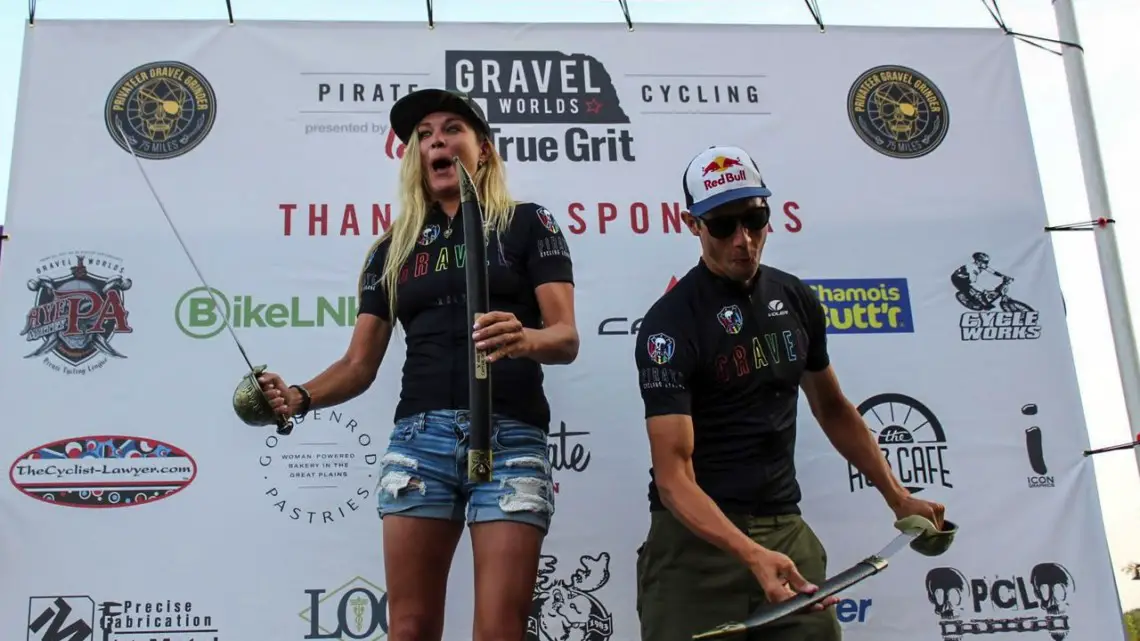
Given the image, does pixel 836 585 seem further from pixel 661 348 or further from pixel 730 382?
pixel 661 348

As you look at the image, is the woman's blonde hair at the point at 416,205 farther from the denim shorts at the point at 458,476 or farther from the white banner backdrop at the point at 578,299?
the white banner backdrop at the point at 578,299

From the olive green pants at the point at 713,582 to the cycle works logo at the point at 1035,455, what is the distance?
61.4 inches

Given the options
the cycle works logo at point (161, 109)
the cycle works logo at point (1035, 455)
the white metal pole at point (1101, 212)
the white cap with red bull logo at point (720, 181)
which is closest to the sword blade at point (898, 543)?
the white cap with red bull logo at point (720, 181)

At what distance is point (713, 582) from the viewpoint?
212 centimetres

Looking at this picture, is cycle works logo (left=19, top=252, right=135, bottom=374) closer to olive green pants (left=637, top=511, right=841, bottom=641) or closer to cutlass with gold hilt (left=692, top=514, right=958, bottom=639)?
olive green pants (left=637, top=511, right=841, bottom=641)

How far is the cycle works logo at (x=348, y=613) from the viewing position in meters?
3.13

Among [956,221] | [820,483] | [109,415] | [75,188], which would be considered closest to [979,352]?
[956,221]

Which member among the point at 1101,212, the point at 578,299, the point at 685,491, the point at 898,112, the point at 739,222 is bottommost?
the point at 685,491

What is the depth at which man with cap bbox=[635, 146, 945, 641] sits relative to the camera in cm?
211

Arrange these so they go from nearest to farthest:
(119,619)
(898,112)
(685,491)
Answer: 1. (685,491)
2. (119,619)
3. (898,112)

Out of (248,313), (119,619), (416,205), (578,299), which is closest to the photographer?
(416,205)

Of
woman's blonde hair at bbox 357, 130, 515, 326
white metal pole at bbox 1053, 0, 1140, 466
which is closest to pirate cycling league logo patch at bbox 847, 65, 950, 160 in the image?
white metal pole at bbox 1053, 0, 1140, 466

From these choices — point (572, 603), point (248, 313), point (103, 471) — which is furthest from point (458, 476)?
point (103, 471)

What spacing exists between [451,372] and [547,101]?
1770mm
